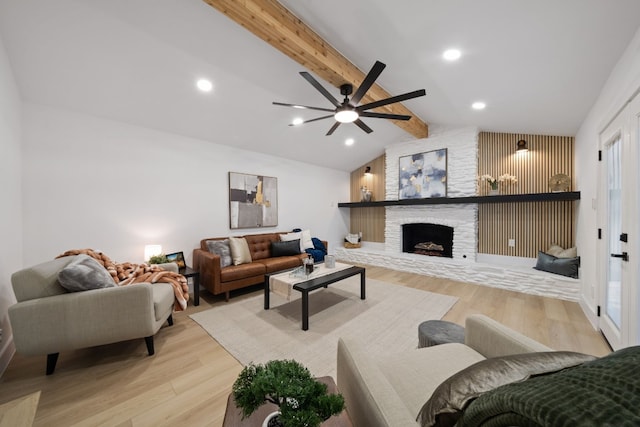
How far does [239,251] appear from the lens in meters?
3.71

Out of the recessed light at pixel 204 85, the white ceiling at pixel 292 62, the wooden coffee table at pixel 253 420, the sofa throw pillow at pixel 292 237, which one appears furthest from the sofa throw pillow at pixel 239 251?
the wooden coffee table at pixel 253 420

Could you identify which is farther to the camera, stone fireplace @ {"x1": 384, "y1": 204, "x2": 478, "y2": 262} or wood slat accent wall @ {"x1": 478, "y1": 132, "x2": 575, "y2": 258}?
stone fireplace @ {"x1": 384, "y1": 204, "x2": 478, "y2": 262}

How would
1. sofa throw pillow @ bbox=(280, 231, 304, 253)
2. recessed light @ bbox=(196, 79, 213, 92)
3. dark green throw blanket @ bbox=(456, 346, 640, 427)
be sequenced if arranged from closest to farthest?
1. dark green throw blanket @ bbox=(456, 346, 640, 427)
2. recessed light @ bbox=(196, 79, 213, 92)
3. sofa throw pillow @ bbox=(280, 231, 304, 253)

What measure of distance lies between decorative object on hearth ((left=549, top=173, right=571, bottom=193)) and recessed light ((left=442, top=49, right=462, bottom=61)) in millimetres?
2948

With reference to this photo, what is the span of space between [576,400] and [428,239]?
5.48 metres

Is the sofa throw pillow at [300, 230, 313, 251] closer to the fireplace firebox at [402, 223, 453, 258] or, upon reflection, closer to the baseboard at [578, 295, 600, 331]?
the fireplace firebox at [402, 223, 453, 258]

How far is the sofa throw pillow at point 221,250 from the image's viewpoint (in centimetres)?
358

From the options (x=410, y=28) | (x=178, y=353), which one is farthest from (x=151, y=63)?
(x=178, y=353)

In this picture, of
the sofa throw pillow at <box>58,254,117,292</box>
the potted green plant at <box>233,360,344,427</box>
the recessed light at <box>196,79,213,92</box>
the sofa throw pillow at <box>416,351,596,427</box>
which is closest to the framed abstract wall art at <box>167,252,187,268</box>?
the sofa throw pillow at <box>58,254,117,292</box>

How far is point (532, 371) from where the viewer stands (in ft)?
2.04

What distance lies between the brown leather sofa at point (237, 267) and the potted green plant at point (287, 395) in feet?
9.10

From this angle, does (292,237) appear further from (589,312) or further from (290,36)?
(589,312)

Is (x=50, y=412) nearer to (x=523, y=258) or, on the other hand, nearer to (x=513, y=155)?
(x=523, y=258)

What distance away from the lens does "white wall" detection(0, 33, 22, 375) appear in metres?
2.00
